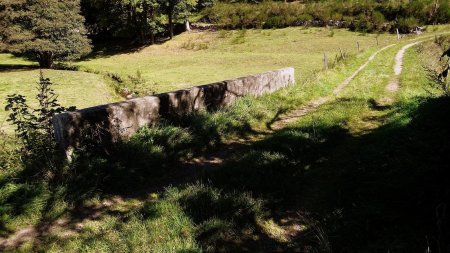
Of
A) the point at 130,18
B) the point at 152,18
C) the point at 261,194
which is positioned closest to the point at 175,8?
the point at 152,18

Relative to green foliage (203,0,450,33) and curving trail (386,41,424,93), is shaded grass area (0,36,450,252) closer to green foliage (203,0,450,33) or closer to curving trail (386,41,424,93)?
curving trail (386,41,424,93)

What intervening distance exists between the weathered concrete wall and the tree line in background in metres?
26.0

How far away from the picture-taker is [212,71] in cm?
2617

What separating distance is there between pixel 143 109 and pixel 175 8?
4039cm

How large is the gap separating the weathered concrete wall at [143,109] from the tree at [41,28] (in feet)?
85.2

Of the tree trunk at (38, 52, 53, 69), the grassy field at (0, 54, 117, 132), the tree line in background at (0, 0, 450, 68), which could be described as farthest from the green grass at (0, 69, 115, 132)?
the tree trunk at (38, 52, 53, 69)

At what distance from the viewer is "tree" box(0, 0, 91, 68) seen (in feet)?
98.9

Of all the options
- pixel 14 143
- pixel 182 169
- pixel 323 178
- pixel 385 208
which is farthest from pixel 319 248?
pixel 14 143

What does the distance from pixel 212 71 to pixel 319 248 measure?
22748 mm

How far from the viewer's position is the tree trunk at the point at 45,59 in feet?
109

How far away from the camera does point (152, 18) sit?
149ft

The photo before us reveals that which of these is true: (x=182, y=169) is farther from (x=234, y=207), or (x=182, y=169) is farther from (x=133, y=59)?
(x=133, y=59)

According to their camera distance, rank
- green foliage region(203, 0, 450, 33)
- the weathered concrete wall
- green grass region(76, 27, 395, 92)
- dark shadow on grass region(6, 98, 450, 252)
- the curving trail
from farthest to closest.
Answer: green foliage region(203, 0, 450, 33) → green grass region(76, 27, 395, 92) → the curving trail → the weathered concrete wall → dark shadow on grass region(6, 98, 450, 252)

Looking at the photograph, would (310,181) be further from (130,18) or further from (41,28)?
(130,18)
